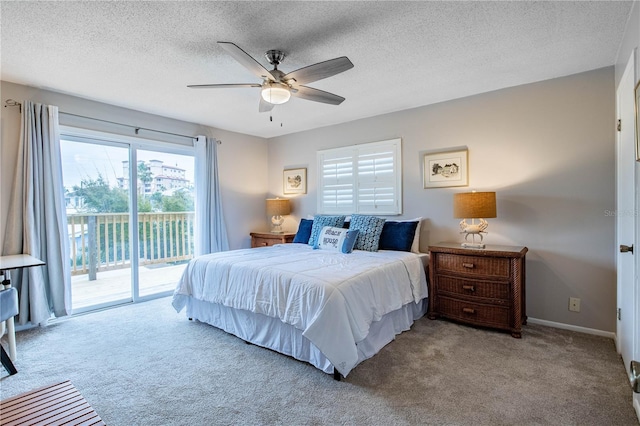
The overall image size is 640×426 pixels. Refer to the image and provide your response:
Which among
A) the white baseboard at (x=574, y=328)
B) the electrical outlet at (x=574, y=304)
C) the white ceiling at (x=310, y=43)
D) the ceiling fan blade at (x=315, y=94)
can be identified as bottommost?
the white baseboard at (x=574, y=328)

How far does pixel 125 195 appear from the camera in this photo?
400 cm

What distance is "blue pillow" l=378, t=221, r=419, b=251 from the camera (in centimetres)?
358

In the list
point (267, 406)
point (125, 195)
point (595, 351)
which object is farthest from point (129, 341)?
point (595, 351)

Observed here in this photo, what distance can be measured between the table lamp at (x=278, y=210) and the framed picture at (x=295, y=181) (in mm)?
225

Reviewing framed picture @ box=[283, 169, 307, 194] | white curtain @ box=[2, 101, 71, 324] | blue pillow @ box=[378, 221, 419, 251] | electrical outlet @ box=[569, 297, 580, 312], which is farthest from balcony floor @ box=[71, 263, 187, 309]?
electrical outlet @ box=[569, 297, 580, 312]

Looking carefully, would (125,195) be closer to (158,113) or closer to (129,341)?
(158,113)

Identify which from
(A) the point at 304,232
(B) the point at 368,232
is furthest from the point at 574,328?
(A) the point at 304,232

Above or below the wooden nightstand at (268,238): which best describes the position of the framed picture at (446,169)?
above

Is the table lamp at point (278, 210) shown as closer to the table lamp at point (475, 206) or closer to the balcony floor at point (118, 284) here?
the balcony floor at point (118, 284)

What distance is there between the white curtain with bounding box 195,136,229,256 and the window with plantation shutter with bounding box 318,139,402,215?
1558 mm

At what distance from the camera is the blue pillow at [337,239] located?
3.51 meters

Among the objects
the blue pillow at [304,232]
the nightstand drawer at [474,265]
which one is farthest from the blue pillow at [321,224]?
the nightstand drawer at [474,265]

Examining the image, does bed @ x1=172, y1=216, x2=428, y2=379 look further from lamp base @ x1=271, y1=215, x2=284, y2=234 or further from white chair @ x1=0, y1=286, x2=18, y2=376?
lamp base @ x1=271, y1=215, x2=284, y2=234

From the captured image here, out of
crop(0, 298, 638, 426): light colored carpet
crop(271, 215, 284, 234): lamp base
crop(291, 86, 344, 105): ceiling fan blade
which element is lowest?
crop(0, 298, 638, 426): light colored carpet
